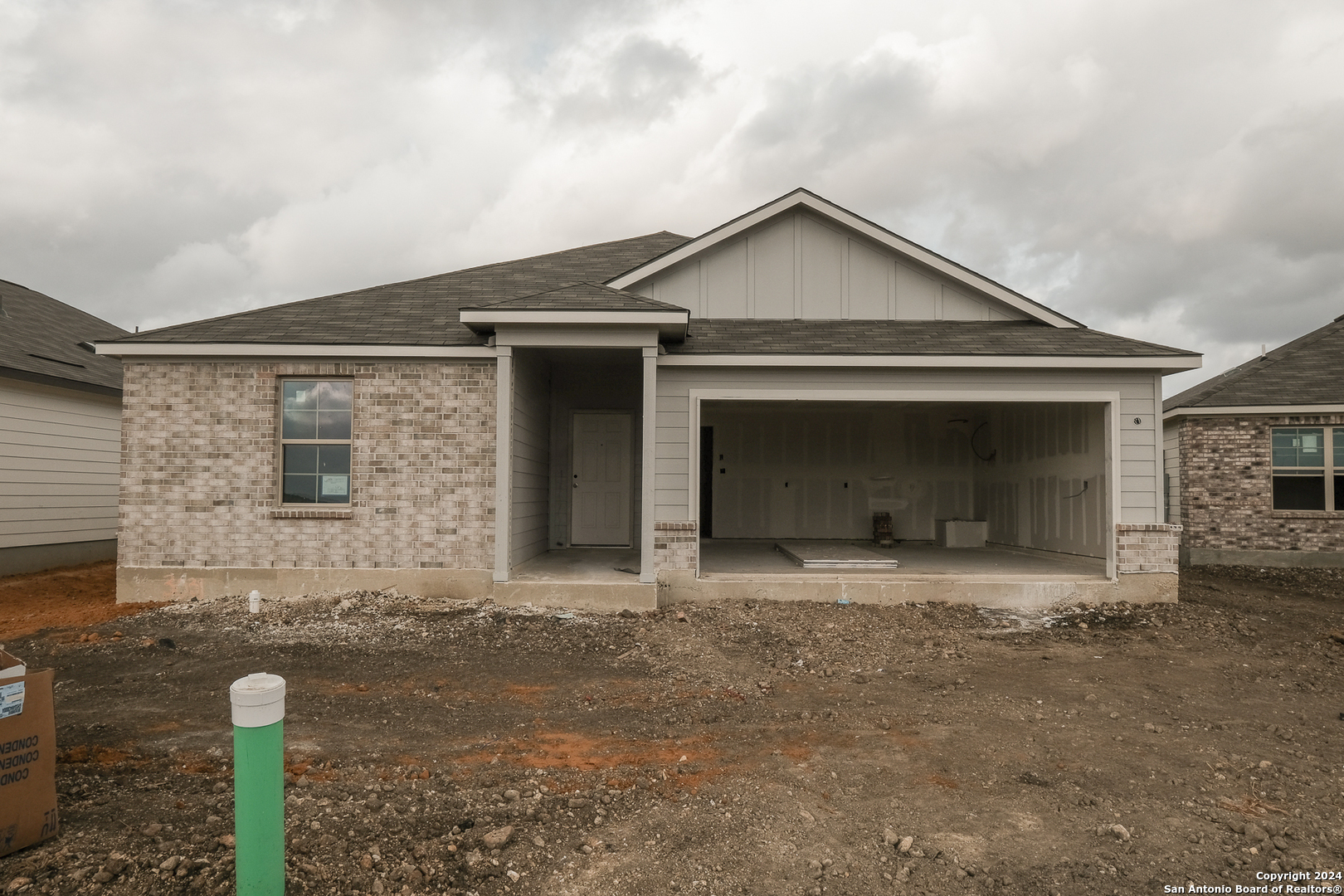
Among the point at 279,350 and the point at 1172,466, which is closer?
the point at 279,350

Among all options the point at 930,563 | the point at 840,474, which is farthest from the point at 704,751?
the point at 840,474

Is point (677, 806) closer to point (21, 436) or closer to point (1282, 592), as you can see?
point (1282, 592)

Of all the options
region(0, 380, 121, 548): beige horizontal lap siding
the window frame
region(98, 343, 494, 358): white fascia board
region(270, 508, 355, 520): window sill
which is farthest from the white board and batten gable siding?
region(0, 380, 121, 548): beige horizontal lap siding

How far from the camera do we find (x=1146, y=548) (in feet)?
29.4

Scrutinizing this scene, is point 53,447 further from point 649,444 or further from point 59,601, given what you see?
point 649,444

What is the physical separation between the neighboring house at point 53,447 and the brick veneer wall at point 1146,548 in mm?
14366

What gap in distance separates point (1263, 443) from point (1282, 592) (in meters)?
3.69

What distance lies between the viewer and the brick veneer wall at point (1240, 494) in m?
13.1

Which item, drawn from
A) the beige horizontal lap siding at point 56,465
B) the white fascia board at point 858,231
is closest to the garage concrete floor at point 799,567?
the white fascia board at point 858,231

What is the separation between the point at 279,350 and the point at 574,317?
360cm

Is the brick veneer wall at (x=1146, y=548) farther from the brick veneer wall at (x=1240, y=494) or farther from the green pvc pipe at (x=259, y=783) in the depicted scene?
the green pvc pipe at (x=259, y=783)

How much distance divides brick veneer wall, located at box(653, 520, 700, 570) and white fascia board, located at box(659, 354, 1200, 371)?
1.97 m

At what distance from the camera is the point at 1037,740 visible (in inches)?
186

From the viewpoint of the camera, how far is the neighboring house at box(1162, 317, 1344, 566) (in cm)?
1305
